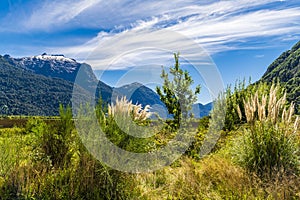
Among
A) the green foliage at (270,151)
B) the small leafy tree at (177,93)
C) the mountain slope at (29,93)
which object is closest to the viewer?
the green foliage at (270,151)

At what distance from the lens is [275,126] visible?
18.6 feet

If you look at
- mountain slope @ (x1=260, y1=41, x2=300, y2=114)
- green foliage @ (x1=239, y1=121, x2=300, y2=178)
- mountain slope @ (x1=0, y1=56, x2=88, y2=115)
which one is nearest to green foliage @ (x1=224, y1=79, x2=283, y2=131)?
green foliage @ (x1=239, y1=121, x2=300, y2=178)

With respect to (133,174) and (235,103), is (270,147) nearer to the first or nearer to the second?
(133,174)

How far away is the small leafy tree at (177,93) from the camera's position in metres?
9.38

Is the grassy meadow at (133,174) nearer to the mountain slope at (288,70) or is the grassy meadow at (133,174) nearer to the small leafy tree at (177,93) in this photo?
the small leafy tree at (177,93)

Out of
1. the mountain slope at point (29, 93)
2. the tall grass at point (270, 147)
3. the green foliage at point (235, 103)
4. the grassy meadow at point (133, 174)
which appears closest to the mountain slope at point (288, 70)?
the green foliage at point (235, 103)

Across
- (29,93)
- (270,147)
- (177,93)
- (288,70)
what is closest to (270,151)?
(270,147)

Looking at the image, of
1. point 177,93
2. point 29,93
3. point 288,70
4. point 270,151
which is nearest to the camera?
point 270,151

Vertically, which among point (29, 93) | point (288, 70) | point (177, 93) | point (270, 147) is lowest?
point (270, 147)

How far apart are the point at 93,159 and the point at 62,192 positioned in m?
0.62

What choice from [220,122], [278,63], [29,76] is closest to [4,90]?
[29,76]

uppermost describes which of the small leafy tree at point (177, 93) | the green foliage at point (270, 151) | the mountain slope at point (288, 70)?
Result: the mountain slope at point (288, 70)

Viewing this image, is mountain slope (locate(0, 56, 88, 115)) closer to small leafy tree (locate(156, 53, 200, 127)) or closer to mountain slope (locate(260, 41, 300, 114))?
mountain slope (locate(260, 41, 300, 114))

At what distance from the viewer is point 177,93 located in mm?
9633
